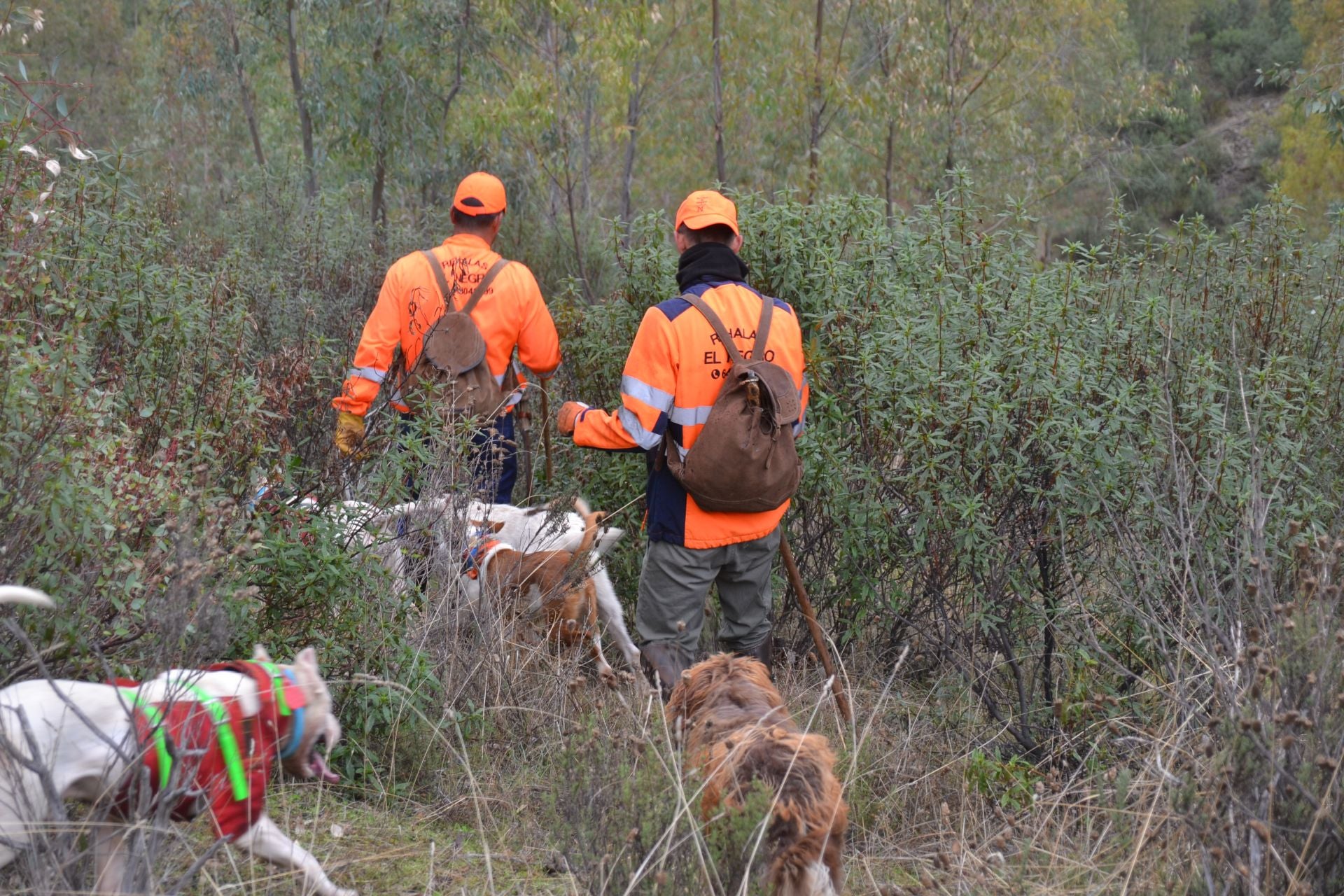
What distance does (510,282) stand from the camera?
5.79m

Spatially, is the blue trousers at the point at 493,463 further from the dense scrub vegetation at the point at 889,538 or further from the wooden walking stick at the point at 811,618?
the wooden walking stick at the point at 811,618

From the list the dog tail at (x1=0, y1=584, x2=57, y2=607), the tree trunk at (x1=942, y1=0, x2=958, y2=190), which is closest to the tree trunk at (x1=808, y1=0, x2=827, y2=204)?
the tree trunk at (x1=942, y1=0, x2=958, y2=190)

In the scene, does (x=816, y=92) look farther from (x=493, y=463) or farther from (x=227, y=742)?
(x=227, y=742)

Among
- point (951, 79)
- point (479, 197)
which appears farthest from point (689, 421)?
point (951, 79)

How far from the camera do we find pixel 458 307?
225 inches

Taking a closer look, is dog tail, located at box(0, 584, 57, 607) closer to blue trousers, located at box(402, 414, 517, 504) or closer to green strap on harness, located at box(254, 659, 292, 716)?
green strap on harness, located at box(254, 659, 292, 716)

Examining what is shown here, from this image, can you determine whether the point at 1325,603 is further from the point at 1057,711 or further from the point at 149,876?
A: the point at 149,876

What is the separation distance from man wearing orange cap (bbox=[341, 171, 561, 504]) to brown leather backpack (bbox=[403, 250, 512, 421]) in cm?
3

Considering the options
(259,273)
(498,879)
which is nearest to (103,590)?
(498,879)

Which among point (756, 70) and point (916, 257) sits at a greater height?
point (756, 70)

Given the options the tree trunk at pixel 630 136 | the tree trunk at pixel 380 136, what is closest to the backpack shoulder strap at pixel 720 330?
the tree trunk at pixel 380 136

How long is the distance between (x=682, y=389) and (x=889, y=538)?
119 centimetres

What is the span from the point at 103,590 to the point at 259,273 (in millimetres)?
5119

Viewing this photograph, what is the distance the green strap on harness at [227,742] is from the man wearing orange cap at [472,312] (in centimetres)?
253
